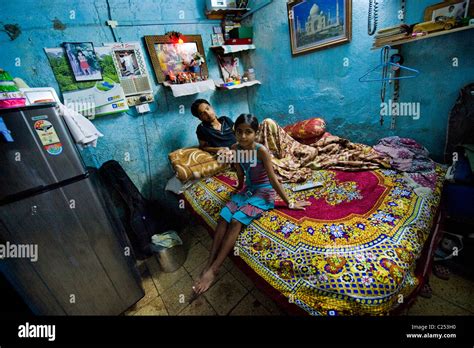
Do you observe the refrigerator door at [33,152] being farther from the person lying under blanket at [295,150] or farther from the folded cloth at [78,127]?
the person lying under blanket at [295,150]

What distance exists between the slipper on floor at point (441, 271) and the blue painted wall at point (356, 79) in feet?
3.46

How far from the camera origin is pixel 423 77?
6.06ft

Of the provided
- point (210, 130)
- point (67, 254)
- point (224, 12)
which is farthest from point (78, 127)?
point (224, 12)

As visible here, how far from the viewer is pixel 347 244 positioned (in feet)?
3.77

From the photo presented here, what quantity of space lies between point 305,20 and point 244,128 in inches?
74.6

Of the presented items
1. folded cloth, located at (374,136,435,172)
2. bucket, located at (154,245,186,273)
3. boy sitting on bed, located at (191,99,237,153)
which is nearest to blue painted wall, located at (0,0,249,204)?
boy sitting on bed, located at (191,99,237,153)

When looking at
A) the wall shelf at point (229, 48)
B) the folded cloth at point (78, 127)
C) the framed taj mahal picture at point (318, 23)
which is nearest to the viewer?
the folded cloth at point (78, 127)

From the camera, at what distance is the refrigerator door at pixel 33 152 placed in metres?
1.15

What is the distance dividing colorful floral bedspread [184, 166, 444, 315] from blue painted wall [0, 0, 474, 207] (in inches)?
32.4

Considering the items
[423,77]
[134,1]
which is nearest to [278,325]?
[423,77]

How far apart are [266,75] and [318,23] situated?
1022 mm

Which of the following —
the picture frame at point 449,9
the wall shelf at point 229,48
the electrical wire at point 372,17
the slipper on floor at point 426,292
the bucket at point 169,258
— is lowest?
the slipper on floor at point 426,292

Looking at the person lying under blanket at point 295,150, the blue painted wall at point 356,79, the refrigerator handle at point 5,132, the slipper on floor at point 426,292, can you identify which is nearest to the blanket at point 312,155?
the person lying under blanket at point 295,150

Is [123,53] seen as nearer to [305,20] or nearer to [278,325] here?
[305,20]
